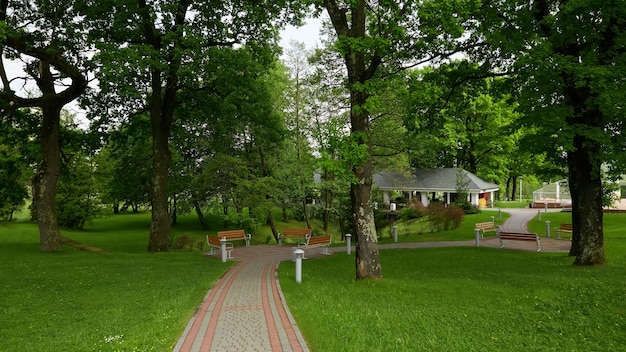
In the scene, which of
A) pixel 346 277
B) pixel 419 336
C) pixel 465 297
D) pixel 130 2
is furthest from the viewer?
pixel 130 2

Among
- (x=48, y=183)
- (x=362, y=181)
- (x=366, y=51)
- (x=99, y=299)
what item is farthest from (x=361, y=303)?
(x=48, y=183)

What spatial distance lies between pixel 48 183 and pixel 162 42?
8.16 meters

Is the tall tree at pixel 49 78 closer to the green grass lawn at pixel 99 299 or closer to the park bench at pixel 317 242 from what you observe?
the green grass lawn at pixel 99 299

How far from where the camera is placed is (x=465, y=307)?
885cm

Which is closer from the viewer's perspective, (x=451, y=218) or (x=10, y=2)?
(x=10, y=2)

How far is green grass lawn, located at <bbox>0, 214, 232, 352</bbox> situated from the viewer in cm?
687

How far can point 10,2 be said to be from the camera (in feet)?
60.5

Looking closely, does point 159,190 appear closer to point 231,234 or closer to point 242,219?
point 231,234

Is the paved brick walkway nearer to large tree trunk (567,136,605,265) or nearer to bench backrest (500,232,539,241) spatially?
large tree trunk (567,136,605,265)

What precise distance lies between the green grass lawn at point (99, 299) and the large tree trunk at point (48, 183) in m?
1.01

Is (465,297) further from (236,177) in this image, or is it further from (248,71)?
(236,177)

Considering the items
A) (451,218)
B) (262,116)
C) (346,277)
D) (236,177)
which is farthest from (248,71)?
(451,218)

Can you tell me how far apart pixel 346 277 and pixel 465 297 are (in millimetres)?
4060

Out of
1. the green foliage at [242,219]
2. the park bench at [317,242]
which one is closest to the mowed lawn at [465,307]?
the park bench at [317,242]
